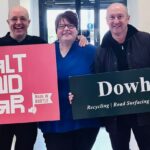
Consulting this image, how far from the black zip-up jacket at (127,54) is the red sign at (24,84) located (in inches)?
16.1

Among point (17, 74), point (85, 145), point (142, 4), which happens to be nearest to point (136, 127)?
point (85, 145)

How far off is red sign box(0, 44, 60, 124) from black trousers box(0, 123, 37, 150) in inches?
2.9

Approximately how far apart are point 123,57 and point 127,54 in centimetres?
4

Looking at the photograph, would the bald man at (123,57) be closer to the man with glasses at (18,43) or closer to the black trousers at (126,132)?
the black trousers at (126,132)

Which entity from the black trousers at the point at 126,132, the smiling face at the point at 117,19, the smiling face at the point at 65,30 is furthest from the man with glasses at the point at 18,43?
the black trousers at the point at 126,132

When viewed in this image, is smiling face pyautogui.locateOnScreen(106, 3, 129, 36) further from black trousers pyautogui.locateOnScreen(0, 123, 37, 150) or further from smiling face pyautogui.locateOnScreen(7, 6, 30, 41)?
black trousers pyautogui.locateOnScreen(0, 123, 37, 150)

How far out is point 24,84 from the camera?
2.45 metres

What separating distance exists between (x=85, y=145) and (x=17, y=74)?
722 mm

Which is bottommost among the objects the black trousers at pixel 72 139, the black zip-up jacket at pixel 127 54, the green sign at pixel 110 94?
the black trousers at pixel 72 139

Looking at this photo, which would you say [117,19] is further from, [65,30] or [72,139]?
[72,139]

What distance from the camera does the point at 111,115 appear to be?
93.1 inches

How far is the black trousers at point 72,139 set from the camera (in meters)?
2.34

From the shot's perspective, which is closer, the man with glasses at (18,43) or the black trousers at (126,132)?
the black trousers at (126,132)

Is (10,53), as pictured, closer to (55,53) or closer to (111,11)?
(55,53)
